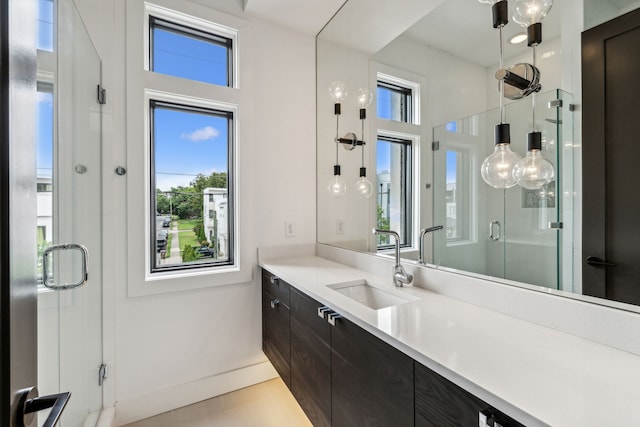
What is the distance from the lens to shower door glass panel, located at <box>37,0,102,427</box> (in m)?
0.98

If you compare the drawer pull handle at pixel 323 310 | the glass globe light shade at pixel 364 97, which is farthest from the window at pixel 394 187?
the drawer pull handle at pixel 323 310

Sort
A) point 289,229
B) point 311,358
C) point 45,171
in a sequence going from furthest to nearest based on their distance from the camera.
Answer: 1. point 289,229
2. point 311,358
3. point 45,171

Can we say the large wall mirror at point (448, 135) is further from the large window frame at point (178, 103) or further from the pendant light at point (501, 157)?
the large window frame at point (178, 103)

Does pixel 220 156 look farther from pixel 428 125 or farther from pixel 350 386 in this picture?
pixel 350 386

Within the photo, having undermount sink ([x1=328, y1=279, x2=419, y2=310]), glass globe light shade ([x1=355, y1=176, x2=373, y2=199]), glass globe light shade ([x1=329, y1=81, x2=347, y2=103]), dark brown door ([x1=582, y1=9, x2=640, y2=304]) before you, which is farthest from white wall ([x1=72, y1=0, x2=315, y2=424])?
dark brown door ([x1=582, y1=9, x2=640, y2=304])

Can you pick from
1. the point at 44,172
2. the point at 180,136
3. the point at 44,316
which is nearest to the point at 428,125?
the point at 180,136

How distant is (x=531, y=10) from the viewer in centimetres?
97

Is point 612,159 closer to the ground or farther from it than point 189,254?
farther from it

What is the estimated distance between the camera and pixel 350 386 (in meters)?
1.06

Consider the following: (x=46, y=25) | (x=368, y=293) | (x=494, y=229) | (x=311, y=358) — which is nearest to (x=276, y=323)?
(x=311, y=358)

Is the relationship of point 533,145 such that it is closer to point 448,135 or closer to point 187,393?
point 448,135

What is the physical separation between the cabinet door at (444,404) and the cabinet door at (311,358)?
491 millimetres

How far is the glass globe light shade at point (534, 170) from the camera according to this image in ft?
3.09

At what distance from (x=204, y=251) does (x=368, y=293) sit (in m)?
1.18
